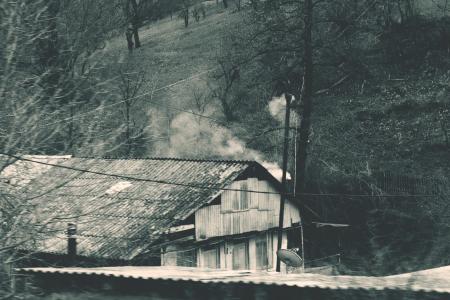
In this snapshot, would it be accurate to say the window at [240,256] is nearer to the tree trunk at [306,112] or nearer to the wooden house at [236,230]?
the wooden house at [236,230]

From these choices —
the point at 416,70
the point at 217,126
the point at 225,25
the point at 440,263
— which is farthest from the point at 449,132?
the point at 225,25

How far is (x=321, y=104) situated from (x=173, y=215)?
1805 cm

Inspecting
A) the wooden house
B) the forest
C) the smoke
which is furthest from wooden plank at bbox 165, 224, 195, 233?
the smoke

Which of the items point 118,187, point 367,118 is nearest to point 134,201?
point 118,187

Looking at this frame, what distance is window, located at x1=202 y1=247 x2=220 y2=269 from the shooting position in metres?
19.9

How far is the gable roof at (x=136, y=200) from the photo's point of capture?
17406 mm

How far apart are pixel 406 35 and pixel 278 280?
3314cm

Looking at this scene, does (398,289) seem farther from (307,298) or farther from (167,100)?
(167,100)

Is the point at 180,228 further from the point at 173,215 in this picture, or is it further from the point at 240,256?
the point at 240,256

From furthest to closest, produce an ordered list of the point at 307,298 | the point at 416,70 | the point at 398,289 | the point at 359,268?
the point at 416,70
the point at 359,268
the point at 307,298
the point at 398,289

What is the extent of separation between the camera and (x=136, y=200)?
19422mm

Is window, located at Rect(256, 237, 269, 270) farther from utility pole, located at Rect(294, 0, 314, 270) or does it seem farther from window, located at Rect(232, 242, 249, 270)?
utility pole, located at Rect(294, 0, 314, 270)

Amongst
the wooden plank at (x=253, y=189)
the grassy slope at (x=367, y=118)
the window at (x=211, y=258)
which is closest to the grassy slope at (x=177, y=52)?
the grassy slope at (x=367, y=118)

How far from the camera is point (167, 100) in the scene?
40.4m
